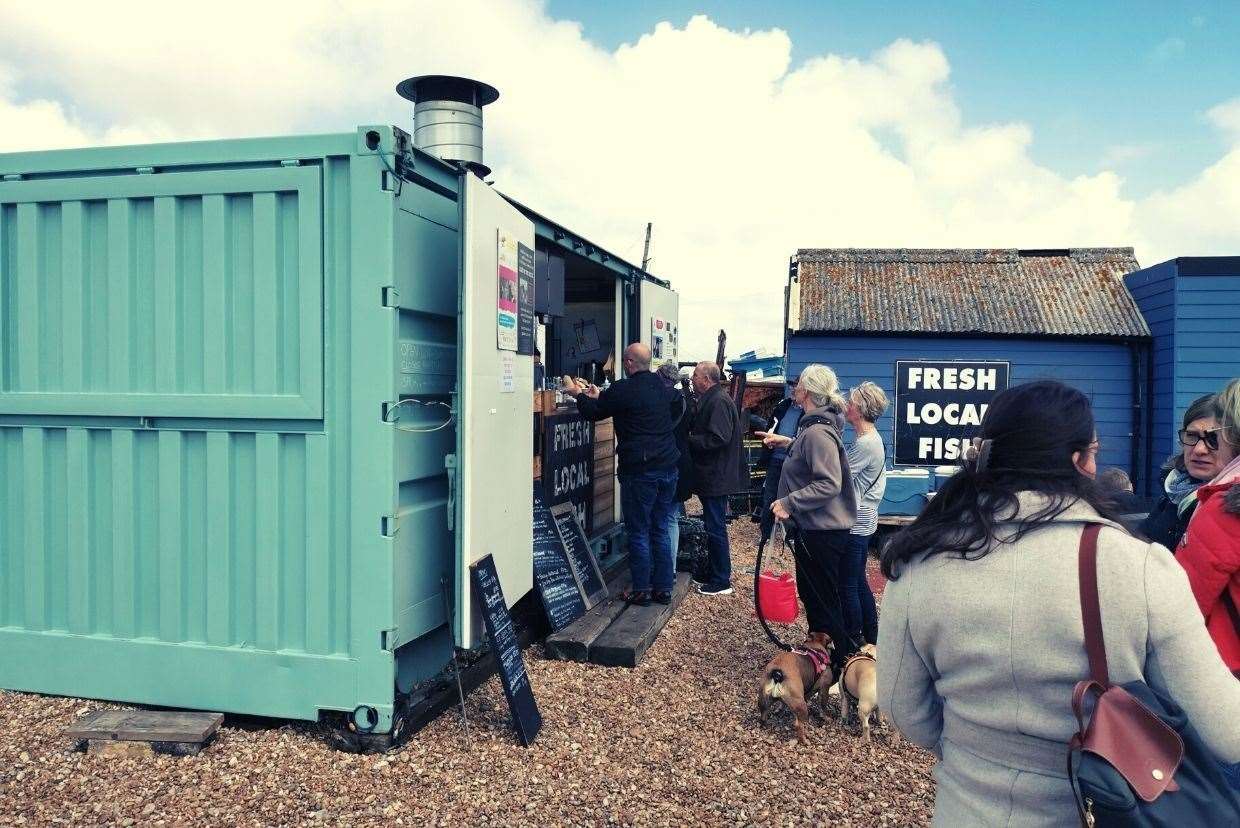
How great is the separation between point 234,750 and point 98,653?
40.7 inches

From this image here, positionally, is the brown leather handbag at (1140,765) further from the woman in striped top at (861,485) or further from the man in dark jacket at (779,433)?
the man in dark jacket at (779,433)

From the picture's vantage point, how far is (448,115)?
5.43 meters

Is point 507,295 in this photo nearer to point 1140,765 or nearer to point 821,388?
point 821,388

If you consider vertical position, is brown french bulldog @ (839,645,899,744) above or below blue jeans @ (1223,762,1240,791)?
below

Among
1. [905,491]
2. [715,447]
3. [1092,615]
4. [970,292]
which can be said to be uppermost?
[970,292]

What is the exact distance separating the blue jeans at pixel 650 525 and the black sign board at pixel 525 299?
71.9 inches

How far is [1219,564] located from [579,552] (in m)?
5.05

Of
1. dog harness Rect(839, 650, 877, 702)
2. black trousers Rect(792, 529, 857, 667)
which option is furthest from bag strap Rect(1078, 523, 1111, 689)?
black trousers Rect(792, 529, 857, 667)

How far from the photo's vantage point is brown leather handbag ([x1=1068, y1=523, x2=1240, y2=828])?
1554 mm

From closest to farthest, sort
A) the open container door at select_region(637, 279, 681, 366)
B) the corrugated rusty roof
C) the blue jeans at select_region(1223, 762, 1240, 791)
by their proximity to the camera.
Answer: the blue jeans at select_region(1223, 762, 1240, 791) < the open container door at select_region(637, 279, 681, 366) < the corrugated rusty roof

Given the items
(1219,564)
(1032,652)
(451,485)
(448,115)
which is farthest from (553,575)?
(1032,652)

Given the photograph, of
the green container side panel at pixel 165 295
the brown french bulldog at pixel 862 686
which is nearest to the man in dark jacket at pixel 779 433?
the brown french bulldog at pixel 862 686

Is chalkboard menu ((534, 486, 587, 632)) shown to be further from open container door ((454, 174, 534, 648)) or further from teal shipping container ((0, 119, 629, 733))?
teal shipping container ((0, 119, 629, 733))

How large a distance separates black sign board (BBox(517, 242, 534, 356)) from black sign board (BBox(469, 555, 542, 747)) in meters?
1.28
